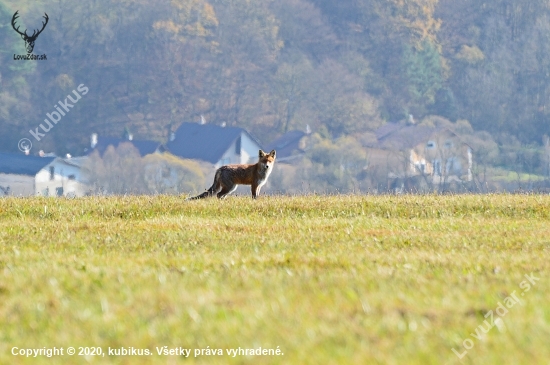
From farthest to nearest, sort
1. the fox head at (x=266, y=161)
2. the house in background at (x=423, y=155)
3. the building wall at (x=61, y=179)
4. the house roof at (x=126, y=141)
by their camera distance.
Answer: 1. the house roof at (x=126, y=141)
2. the building wall at (x=61, y=179)
3. the house in background at (x=423, y=155)
4. the fox head at (x=266, y=161)

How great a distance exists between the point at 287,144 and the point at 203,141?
10.9 meters

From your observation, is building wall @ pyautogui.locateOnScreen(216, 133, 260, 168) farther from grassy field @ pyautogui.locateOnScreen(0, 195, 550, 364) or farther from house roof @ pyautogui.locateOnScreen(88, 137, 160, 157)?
grassy field @ pyautogui.locateOnScreen(0, 195, 550, 364)

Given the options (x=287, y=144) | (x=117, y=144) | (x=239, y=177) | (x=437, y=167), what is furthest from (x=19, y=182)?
(x=239, y=177)

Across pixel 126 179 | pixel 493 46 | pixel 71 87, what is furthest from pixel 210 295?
pixel 493 46

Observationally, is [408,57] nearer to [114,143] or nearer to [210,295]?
[114,143]

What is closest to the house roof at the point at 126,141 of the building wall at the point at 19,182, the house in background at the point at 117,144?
the house in background at the point at 117,144

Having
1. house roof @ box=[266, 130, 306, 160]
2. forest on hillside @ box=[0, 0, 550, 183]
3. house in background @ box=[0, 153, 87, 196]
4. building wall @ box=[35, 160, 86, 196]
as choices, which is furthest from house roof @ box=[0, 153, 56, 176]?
house roof @ box=[266, 130, 306, 160]

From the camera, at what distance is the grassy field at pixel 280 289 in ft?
26.1

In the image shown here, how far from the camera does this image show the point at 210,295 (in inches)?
386

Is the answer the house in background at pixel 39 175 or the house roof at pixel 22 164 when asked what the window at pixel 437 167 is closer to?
the house in background at pixel 39 175

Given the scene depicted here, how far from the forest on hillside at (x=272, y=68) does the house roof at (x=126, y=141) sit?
17.8 ft
